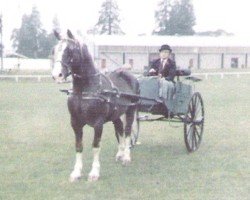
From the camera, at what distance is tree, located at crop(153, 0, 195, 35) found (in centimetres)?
10306

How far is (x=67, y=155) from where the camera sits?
11.2 metres

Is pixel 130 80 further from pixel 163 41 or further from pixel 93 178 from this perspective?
pixel 163 41

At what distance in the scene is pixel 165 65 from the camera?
11.4 meters

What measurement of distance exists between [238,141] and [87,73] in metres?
5.47

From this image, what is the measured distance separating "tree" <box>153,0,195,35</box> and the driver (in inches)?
3648

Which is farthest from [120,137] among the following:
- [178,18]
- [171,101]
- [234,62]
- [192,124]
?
[178,18]

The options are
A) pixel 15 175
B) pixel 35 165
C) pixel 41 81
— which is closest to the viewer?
pixel 15 175

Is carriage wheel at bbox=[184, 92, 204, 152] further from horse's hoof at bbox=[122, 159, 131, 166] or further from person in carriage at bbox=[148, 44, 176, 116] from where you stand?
horse's hoof at bbox=[122, 159, 131, 166]

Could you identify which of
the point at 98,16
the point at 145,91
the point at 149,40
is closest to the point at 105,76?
the point at 145,91

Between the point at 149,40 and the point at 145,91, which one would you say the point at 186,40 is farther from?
the point at 145,91

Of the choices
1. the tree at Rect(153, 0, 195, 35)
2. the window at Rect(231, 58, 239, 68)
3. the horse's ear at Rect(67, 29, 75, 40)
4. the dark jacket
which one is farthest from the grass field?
the tree at Rect(153, 0, 195, 35)

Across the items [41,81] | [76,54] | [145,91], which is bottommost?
[41,81]

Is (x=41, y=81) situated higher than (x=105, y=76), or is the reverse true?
(x=105, y=76)

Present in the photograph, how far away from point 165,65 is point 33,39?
91380 millimetres
